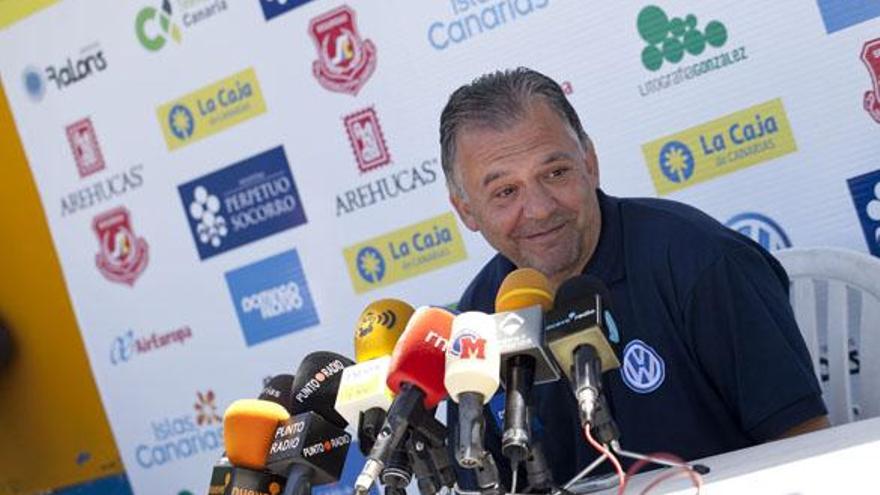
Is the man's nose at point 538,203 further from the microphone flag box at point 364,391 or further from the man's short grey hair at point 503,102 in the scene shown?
the microphone flag box at point 364,391

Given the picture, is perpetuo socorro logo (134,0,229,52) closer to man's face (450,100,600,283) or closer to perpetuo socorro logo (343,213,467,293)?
perpetuo socorro logo (343,213,467,293)

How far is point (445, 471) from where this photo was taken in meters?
2.06

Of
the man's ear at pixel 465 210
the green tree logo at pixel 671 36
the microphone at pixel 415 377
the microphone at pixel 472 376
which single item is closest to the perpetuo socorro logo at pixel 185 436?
the man's ear at pixel 465 210

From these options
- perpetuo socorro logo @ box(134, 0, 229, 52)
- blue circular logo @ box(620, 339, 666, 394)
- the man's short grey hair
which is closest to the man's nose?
the man's short grey hair

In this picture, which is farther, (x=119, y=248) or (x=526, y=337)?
(x=119, y=248)

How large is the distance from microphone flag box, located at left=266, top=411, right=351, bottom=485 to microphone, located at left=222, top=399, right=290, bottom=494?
0.06 feet

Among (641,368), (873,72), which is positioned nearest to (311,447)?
(641,368)

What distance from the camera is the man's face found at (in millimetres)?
2736

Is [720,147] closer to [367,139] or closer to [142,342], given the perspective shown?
[367,139]

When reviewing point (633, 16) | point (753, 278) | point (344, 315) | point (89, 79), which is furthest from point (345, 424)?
point (89, 79)

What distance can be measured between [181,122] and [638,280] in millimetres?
1875

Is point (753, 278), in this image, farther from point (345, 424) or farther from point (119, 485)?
point (119, 485)

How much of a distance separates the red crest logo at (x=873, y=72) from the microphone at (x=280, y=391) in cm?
139

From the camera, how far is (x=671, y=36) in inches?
131
